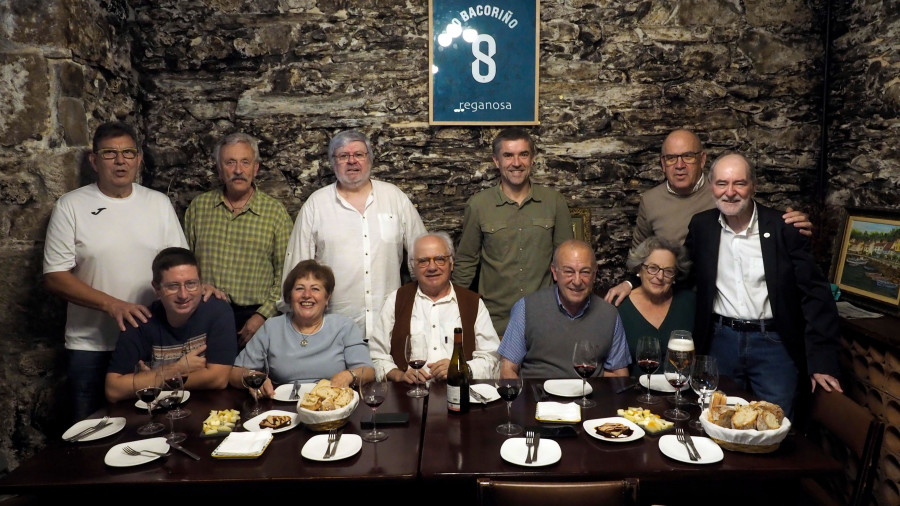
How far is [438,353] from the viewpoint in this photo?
2869 millimetres

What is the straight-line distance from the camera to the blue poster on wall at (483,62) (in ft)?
12.3

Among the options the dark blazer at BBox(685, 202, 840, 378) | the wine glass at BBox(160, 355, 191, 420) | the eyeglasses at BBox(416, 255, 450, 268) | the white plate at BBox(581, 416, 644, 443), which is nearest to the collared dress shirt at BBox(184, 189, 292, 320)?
the eyeglasses at BBox(416, 255, 450, 268)

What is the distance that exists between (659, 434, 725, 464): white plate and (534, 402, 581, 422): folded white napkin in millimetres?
294

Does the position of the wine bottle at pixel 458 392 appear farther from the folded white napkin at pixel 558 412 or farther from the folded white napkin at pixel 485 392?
the folded white napkin at pixel 558 412

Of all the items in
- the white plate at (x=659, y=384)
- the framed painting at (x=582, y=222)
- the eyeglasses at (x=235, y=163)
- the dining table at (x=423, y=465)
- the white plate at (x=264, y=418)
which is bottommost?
the dining table at (x=423, y=465)

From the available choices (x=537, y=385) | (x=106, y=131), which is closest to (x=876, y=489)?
(x=537, y=385)

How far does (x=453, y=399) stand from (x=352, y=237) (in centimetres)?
135

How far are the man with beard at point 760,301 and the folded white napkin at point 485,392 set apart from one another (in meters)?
1.08

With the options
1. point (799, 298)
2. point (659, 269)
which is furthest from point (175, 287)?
point (799, 298)

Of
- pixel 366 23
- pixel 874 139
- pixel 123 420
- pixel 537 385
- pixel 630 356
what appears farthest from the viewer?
pixel 366 23

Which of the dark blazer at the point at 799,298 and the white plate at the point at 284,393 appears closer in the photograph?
the white plate at the point at 284,393

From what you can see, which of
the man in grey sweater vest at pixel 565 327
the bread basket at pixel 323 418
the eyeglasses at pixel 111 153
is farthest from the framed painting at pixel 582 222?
the eyeglasses at pixel 111 153

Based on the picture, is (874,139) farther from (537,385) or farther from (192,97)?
(192,97)

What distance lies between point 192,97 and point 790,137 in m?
3.72
